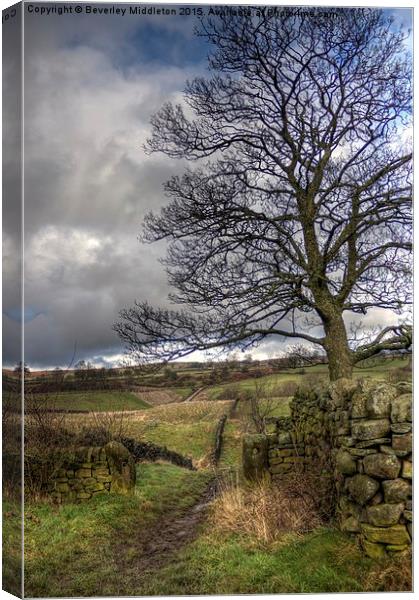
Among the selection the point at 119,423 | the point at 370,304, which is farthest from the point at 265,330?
the point at 119,423

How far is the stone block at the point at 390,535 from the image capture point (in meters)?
5.70

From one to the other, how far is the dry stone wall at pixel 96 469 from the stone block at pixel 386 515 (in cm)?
361

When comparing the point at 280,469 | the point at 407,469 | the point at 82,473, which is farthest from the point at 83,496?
the point at 407,469

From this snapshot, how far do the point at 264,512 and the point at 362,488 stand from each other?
1447 millimetres

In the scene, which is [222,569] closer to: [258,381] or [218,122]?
[258,381]

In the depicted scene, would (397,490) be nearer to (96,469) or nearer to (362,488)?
(362,488)

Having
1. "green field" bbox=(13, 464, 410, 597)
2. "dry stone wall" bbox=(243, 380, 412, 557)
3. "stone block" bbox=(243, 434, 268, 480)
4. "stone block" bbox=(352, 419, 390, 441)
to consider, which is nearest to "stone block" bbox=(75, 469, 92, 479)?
"green field" bbox=(13, 464, 410, 597)

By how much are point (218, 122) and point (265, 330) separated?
259cm

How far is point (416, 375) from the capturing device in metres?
6.48

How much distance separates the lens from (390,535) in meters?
5.71

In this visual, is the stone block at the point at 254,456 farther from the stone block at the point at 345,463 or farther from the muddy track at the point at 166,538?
the stone block at the point at 345,463

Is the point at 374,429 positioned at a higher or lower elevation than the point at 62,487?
higher

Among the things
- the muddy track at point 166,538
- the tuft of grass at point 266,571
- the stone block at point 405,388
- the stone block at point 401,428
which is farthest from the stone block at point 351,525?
the muddy track at point 166,538

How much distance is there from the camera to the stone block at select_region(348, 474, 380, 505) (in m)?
5.84
